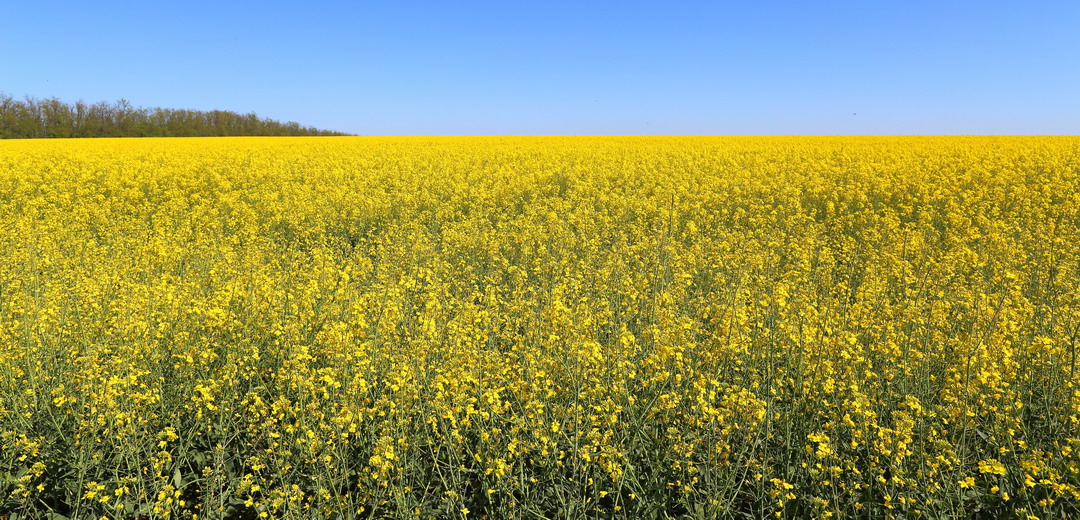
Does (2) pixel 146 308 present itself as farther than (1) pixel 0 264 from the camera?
No

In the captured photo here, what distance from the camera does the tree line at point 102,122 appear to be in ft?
156

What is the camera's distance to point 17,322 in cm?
427

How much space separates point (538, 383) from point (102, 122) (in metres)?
60.3

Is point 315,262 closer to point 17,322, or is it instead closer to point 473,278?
point 473,278

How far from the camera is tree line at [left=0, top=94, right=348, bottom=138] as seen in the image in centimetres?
4759

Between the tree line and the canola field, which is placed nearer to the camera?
the canola field

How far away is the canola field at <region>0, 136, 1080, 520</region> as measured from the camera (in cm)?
283

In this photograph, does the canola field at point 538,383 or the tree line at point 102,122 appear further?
the tree line at point 102,122

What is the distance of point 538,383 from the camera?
3.28m

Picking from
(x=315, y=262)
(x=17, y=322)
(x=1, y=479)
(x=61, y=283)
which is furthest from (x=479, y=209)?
(x=1, y=479)

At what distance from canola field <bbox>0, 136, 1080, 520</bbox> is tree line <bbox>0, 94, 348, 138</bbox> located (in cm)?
5054

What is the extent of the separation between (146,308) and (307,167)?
1260cm

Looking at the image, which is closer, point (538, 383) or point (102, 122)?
point (538, 383)

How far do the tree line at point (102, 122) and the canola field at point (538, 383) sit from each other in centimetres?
5054
